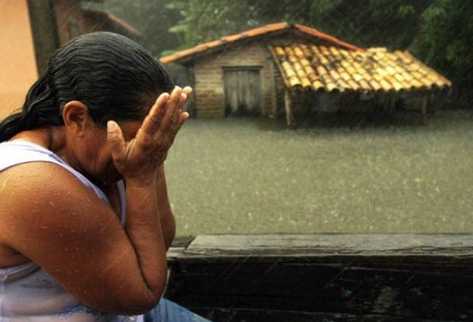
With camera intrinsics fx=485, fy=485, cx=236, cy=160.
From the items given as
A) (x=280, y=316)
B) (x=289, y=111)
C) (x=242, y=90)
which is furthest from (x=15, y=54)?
(x=280, y=316)

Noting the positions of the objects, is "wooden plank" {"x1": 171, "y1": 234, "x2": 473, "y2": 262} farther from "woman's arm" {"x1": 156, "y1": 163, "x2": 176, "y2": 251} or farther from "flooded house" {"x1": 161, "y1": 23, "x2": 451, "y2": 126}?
"flooded house" {"x1": 161, "y1": 23, "x2": 451, "y2": 126}

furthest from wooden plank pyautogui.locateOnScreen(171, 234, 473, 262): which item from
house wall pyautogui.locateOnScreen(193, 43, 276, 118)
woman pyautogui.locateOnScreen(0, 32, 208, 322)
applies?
house wall pyautogui.locateOnScreen(193, 43, 276, 118)

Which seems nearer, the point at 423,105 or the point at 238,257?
the point at 238,257

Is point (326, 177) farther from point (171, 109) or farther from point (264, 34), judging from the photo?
point (171, 109)

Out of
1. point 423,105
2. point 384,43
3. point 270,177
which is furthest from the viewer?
point 384,43

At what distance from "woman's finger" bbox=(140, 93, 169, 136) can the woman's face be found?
3 centimetres

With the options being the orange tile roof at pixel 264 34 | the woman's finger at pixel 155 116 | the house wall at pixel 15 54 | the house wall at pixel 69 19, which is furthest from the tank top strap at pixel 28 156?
the orange tile roof at pixel 264 34

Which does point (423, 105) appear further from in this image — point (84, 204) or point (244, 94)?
point (84, 204)

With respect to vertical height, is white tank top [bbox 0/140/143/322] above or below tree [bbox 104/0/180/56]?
above

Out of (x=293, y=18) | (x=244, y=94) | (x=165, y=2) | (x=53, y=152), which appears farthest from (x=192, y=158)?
(x=165, y=2)

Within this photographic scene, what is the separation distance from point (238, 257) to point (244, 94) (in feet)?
26.8

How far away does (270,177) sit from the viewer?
18.9ft

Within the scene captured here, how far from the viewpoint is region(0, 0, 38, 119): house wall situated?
19.0ft

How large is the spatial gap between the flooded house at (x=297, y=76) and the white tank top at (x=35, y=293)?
6.91 m
